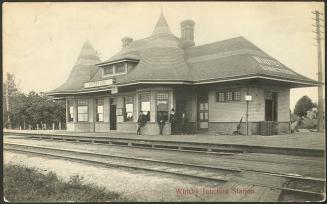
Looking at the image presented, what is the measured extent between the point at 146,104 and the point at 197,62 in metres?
4.10

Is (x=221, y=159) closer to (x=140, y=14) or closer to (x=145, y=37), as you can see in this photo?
(x=140, y=14)

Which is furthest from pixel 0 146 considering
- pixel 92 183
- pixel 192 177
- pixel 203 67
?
pixel 203 67

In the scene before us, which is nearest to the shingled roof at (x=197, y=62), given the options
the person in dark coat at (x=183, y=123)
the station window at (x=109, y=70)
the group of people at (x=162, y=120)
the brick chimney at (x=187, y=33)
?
the brick chimney at (x=187, y=33)

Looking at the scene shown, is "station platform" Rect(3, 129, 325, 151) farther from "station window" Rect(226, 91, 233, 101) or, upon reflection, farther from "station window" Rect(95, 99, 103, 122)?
"station window" Rect(95, 99, 103, 122)

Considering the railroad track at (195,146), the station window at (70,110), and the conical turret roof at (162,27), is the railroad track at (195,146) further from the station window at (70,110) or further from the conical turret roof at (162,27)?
the conical turret roof at (162,27)

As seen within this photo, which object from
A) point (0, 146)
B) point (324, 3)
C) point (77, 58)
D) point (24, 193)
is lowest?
point (24, 193)

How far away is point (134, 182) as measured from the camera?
28.1ft

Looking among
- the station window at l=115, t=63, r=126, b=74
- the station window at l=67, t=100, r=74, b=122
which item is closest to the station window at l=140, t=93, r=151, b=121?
the station window at l=115, t=63, r=126, b=74

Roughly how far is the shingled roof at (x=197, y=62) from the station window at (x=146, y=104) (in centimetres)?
122

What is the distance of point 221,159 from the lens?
11594 mm

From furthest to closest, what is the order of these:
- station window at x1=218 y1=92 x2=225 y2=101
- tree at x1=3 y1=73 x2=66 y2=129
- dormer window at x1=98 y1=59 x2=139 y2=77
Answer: tree at x1=3 y1=73 x2=66 y2=129 < dormer window at x1=98 y1=59 x2=139 y2=77 < station window at x1=218 y1=92 x2=225 y2=101

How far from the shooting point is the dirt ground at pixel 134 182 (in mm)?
7129

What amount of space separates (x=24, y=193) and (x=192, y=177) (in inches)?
149

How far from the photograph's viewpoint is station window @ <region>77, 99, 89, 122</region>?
26969 millimetres
